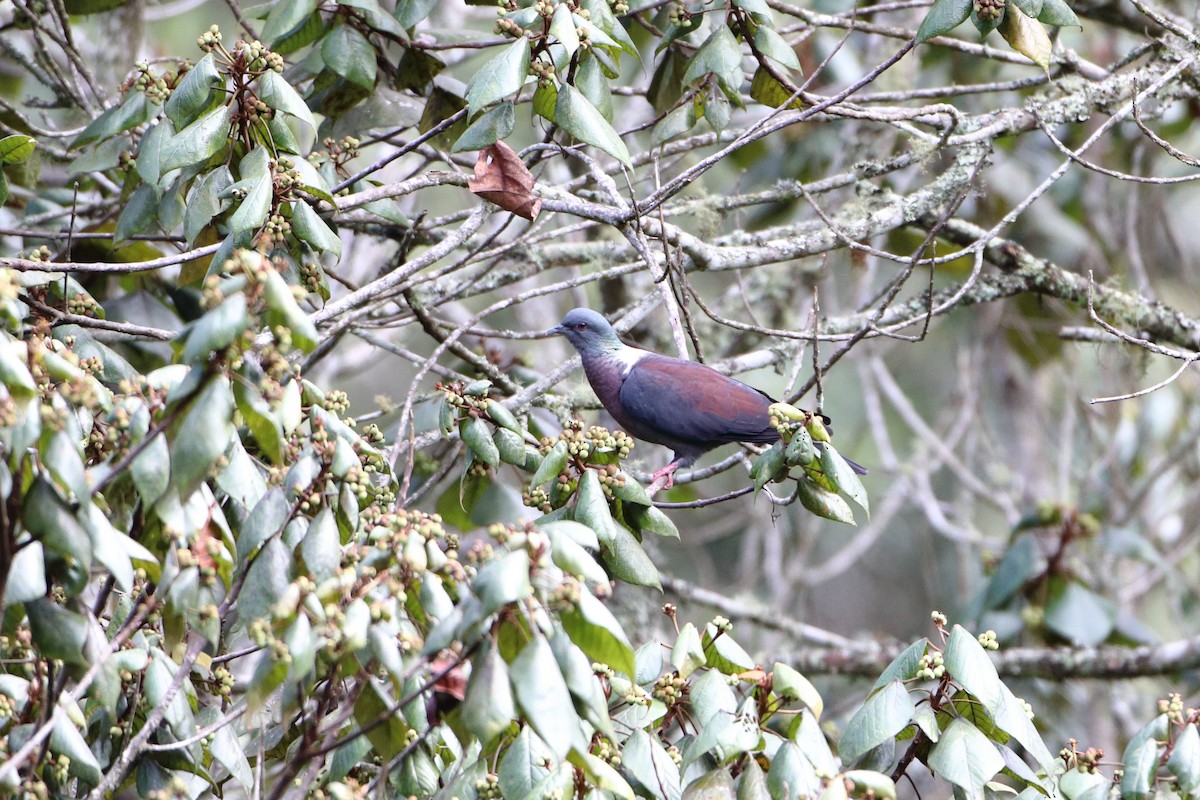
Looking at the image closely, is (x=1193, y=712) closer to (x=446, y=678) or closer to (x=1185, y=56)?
(x=446, y=678)

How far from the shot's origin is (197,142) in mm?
2896

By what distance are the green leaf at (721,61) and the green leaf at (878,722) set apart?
1.84 meters

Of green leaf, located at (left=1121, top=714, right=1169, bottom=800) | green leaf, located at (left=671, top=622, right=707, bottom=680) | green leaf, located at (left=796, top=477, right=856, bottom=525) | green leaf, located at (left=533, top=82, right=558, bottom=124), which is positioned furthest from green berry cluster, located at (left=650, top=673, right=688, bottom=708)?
green leaf, located at (left=533, top=82, right=558, bottom=124)

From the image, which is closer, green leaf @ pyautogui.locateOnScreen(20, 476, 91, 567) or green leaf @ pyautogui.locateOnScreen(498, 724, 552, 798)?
green leaf @ pyautogui.locateOnScreen(20, 476, 91, 567)

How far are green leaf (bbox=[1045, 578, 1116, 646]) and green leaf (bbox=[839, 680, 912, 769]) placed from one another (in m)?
3.38

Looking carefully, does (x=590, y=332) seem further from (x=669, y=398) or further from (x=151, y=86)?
(x=151, y=86)

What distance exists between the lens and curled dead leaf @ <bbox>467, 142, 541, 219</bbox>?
10.4ft

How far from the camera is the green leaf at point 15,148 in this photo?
3.26m

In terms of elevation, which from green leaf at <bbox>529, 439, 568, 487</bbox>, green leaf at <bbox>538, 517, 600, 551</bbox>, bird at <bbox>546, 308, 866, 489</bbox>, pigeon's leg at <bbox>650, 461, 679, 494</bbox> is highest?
green leaf at <bbox>538, 517, 600, 551</bbox>

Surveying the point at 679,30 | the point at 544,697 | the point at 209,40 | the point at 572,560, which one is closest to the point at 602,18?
the point at 679,30

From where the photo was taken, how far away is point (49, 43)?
684 centimetres

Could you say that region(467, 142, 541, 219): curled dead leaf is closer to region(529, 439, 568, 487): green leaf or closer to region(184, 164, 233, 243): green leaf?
region(184, 164, 233, 243): green leaf

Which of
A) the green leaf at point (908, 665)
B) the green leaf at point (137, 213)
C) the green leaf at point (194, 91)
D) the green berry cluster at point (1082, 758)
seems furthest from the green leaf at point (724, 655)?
the green leaf at point (137, 213)

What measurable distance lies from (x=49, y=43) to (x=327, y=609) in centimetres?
612
